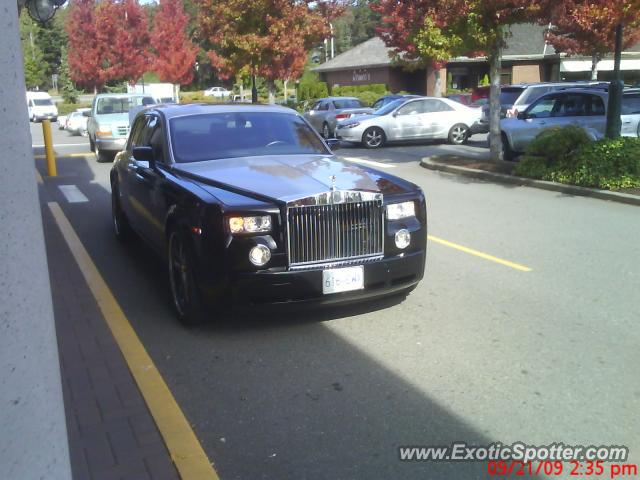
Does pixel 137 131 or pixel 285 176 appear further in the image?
pixel 137 131

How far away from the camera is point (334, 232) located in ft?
17.1

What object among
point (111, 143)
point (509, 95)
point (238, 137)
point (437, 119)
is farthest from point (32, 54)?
point (238, 137)

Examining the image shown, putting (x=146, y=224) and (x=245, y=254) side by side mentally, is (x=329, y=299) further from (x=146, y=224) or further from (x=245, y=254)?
(x=146, y=224)

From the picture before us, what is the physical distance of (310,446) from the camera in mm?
3693

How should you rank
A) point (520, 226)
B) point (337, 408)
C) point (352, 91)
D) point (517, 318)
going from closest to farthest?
point (337, 408), point (517, 318), point (520, 226), point (352, 91)

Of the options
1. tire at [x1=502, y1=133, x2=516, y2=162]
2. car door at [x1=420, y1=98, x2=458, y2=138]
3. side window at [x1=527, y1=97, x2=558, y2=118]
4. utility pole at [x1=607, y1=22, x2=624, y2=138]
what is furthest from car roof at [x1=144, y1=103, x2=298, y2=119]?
car door at [x1=420, y1=98, x2=458, y2=138]

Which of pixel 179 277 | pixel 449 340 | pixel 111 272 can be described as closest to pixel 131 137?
pixel 111 272

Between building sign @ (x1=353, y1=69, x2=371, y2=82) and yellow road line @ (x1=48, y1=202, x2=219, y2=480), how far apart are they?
41.8m

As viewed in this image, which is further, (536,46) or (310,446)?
(536,46)

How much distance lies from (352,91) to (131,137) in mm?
37545

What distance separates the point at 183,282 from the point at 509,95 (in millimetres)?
19465

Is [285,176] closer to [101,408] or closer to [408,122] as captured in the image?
[101,408]

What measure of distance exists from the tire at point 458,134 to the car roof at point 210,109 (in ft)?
50.3

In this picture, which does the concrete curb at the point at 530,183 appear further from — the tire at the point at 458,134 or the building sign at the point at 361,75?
the building sign at the point at 361,75
